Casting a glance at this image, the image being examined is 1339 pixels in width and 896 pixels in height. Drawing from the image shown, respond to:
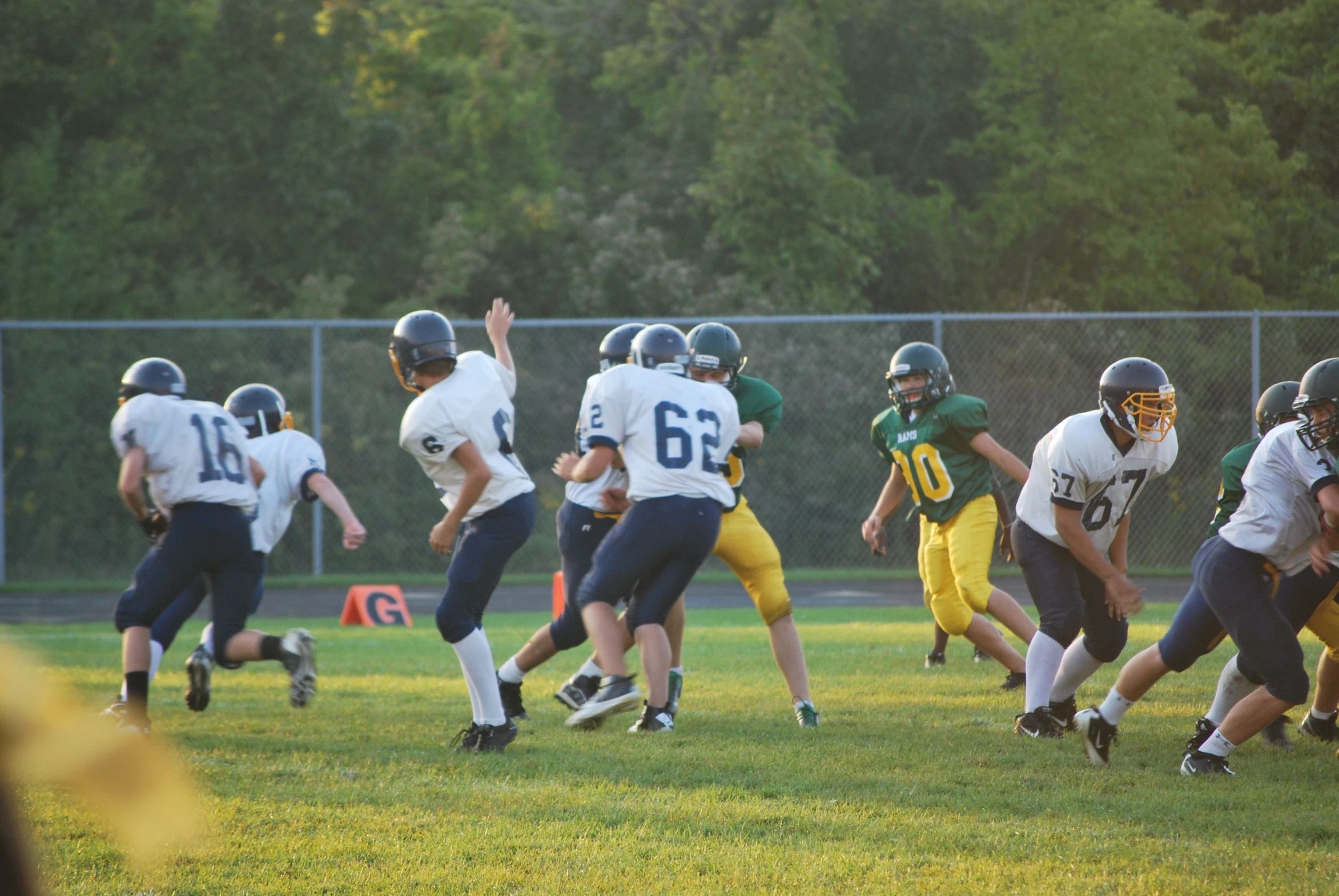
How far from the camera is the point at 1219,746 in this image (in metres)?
5.11

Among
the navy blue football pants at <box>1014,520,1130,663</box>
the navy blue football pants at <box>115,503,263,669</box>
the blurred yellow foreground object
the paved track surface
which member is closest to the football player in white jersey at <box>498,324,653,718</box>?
the navy blue football pants at <box>115,503,263,669</box>

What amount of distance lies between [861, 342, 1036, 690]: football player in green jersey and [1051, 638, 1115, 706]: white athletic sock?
780 millimetres

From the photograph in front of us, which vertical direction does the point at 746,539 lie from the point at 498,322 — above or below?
below

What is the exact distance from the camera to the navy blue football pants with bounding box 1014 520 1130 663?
5895 millimetres

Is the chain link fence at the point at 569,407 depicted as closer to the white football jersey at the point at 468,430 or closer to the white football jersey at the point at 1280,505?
the white football jersey at the point at 468,430

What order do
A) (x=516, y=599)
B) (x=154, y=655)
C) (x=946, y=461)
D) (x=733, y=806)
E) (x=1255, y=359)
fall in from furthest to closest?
(x=516, y=599) → (x=1255, y=359) → (x=946, y=461) → (x=154, y=655) → (x=733, y=806)

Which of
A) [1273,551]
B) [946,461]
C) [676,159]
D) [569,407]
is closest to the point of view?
[1273,551]

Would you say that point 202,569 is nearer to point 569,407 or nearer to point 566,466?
point 566,466

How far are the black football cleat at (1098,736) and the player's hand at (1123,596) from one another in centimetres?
43

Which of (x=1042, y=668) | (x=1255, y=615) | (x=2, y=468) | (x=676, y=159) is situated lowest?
(x=2, y=468)

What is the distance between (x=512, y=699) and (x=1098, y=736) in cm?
287

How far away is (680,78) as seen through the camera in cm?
2341

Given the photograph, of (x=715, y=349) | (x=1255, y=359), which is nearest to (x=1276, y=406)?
(x=715, y=349)

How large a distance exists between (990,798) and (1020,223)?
20129 mm
